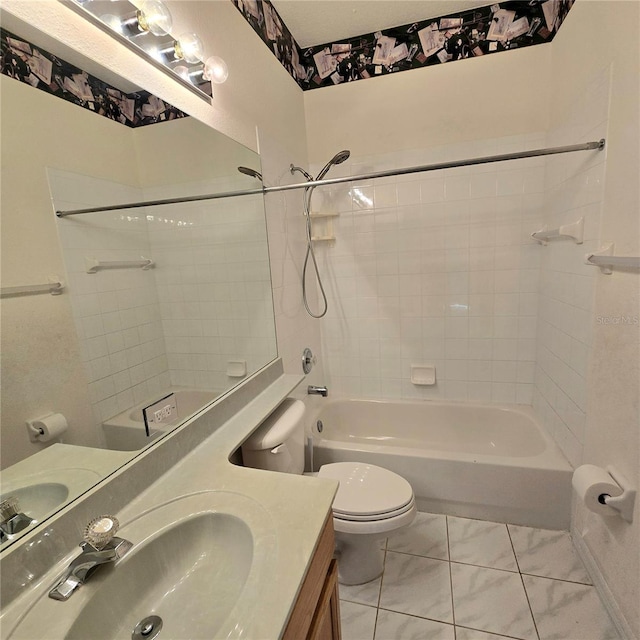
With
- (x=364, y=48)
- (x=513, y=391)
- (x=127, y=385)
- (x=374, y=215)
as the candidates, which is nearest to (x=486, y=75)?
(x=364, y=48)

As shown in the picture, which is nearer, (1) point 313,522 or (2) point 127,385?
(1) point 313,522

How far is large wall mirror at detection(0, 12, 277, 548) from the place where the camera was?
674 mm

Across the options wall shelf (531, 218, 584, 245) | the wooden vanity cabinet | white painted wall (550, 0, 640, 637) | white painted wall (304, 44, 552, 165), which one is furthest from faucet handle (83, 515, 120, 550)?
white painted wall (304, 44, 552, 165)

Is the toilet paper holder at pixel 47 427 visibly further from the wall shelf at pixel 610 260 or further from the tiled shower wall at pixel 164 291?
the wall shelf at pixel 610 260

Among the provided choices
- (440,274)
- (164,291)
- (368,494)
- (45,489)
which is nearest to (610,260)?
(440,274)

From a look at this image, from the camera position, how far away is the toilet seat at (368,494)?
1343 mm

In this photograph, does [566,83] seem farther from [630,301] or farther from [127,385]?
[127,385]

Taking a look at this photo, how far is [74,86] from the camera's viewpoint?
80 centimetres

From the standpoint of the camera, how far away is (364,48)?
213 centimetres

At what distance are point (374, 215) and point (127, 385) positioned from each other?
190 centimetres

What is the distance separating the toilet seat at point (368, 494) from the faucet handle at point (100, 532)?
2.80ft

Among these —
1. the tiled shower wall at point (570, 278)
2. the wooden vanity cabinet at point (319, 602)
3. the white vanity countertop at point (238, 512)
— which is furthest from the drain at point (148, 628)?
the tiled shower wall at point (570, 278)

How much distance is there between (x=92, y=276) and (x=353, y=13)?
2125 millimetres

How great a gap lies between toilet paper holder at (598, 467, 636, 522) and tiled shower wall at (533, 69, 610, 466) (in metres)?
0.37
